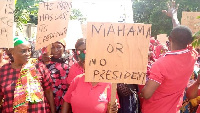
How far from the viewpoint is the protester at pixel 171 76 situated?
273 cm

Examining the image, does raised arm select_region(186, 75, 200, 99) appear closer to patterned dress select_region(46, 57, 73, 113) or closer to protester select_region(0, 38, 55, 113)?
patterned dress select_region(46, 57, 73, 113)

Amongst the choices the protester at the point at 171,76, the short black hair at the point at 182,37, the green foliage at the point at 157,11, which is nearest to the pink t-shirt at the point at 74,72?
the protester at the point at 171,76

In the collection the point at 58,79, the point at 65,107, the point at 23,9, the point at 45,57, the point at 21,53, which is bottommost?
the point at 65,107

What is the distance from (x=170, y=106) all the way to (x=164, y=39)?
5.37m

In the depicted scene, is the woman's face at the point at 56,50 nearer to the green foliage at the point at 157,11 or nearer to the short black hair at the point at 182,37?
the short black hair at the point at 182,37

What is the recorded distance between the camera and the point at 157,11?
79.2ft

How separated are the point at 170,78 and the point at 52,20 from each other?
1.47 meters

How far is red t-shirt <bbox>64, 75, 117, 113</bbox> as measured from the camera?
2.75m

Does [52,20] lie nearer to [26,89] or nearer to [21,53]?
[21,53]

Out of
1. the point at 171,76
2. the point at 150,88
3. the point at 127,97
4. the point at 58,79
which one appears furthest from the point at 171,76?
the point at 58,79

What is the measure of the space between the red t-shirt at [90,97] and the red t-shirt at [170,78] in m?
0.49

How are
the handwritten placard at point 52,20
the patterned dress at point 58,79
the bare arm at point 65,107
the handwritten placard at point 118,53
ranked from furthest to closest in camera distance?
Answer: the patterned dress at point 58,79, the handwritten placard at point 52,20, the bare arm at point 65,107, the handwritten placard at point 118,53

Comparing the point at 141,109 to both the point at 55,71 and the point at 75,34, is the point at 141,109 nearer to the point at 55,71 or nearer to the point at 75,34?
the point at 55,71

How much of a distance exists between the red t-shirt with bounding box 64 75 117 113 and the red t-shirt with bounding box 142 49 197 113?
1.61ft
